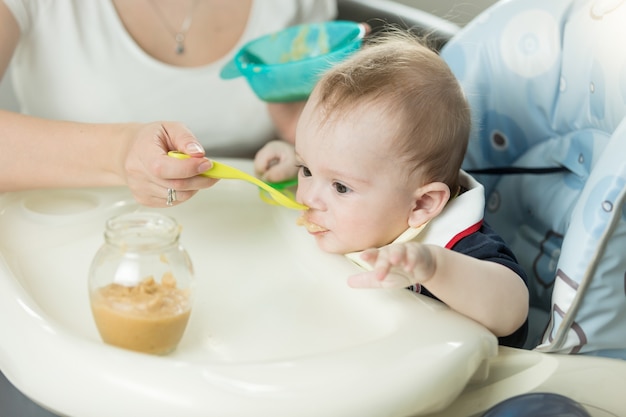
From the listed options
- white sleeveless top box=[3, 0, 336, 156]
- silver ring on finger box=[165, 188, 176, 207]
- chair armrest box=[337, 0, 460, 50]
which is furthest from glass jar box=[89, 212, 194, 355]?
chair armrest box=[337, 0, 460, 50]

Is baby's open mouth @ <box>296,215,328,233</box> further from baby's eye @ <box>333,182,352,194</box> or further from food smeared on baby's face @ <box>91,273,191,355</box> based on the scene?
food smeared on baby's face @ <box>91,273,191,355</box>

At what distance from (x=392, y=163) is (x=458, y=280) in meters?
0.16

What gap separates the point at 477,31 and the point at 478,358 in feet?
1.65

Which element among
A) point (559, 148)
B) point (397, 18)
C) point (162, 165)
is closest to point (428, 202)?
point (559, 148)

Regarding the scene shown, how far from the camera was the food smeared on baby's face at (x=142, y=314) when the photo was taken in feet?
2.30

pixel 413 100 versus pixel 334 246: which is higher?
pixel 413 100

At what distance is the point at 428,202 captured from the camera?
893 millimetres

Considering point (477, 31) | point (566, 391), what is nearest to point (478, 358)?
point (566, 391)

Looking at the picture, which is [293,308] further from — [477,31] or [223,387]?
[477,31]

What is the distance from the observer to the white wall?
1.49 meters

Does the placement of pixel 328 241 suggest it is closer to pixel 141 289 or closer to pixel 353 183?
pixel 353 183

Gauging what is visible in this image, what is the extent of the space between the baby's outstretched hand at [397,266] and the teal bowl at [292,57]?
0.36 meters

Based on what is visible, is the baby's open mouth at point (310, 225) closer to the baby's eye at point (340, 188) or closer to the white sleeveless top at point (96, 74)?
the baby's eye at point (340, 188)

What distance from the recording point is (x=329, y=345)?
771 mm
